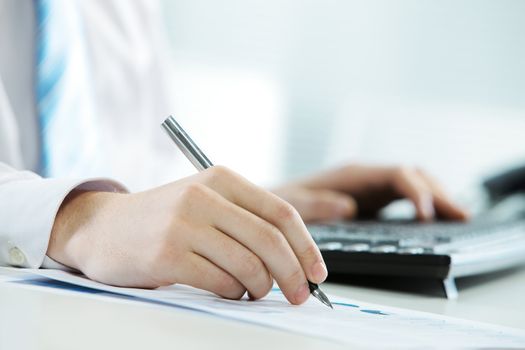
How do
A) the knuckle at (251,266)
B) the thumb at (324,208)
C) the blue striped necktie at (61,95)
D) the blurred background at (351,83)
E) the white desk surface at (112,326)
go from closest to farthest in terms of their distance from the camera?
the white desk surface at (112,326) → the knuckle at (251,266) → the blue striped necktie at (61,95) → the thumb at (324,208) → the blurred background at (351,83)

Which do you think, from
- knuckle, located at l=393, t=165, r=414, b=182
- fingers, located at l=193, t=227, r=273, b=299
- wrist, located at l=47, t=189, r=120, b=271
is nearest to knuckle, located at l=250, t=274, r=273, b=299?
fingers, located at l=193, t=227, r=273, b=299

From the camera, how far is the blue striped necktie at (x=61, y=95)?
0.81 metres

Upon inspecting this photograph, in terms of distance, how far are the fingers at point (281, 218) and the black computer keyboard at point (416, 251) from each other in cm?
14

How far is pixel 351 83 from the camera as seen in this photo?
219 centimetres

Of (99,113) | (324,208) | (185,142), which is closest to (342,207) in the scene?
(324,208)

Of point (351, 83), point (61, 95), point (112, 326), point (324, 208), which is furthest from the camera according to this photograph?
point (351, 83)

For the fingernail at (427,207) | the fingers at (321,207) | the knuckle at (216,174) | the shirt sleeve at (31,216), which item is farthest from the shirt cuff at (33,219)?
the fingernail at (427,207)

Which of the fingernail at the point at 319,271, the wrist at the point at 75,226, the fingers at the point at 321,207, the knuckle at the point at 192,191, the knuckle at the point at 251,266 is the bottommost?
the wrist at the point at 75,226

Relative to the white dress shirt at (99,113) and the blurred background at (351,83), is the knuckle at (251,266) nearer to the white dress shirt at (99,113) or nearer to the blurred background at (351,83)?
the white dress shirt at (99,113)

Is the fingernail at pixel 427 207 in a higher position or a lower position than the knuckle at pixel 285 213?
higher

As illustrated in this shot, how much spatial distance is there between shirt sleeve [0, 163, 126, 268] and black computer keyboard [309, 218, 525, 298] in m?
0.21

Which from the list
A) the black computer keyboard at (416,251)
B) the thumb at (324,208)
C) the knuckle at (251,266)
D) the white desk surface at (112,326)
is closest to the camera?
the white desk surface at (112,326)

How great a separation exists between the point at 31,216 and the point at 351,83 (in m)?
1.72

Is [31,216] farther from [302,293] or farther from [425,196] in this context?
[425,196]
